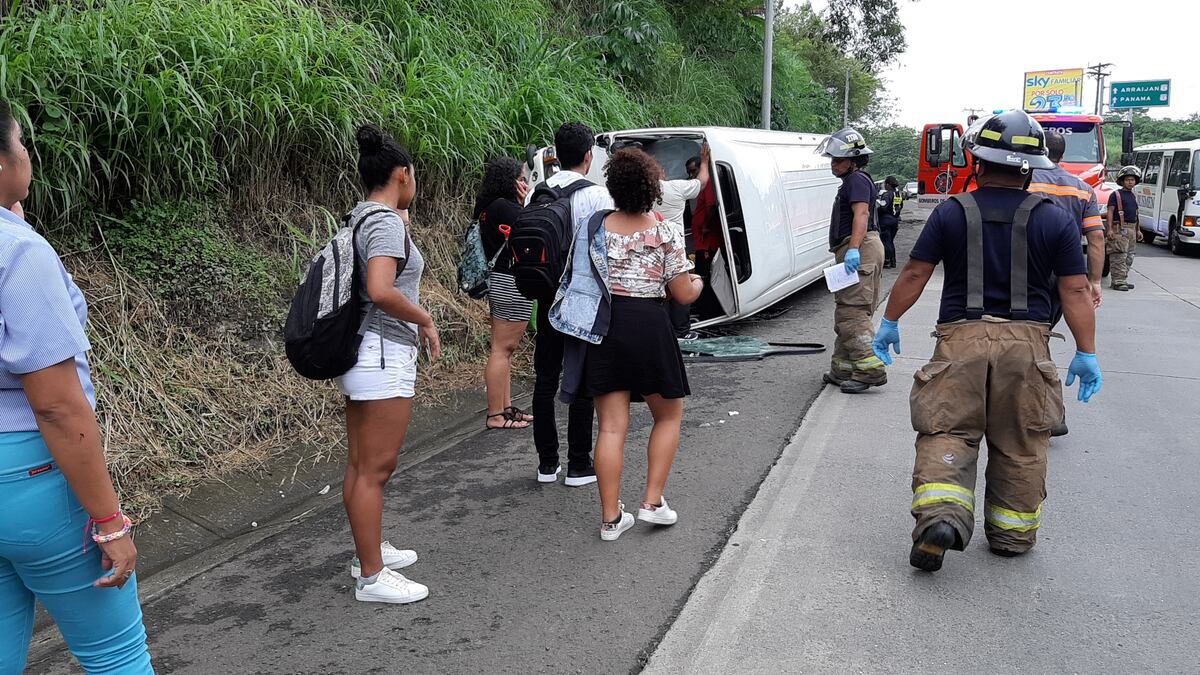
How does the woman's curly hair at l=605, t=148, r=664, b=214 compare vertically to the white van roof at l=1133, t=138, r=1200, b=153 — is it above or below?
above

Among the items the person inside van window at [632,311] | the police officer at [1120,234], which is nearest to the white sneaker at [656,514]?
the person inside van window at [632,311]

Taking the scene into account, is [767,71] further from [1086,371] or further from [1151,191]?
[1086,371]

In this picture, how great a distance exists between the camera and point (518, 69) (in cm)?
984

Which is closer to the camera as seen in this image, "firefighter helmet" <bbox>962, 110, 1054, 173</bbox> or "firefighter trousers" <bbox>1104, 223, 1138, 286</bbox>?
"firefighter helmet" <bbox>962, 110, 1054, 173</bbox>

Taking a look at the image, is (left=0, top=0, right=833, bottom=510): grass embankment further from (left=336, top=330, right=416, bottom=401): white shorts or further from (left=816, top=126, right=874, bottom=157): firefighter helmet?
(left=816, top=126, right=874, bottom=157): firefighter helmet

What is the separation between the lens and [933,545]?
356cm

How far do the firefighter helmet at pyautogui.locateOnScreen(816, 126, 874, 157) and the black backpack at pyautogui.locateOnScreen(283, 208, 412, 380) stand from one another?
13.8 ft

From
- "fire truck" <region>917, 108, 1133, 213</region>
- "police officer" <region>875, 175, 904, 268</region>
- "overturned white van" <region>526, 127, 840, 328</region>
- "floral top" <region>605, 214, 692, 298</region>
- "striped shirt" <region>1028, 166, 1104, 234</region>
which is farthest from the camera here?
"fire truck" <region>917, 108, 1133, 213</region>

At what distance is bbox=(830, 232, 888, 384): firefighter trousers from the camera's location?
6.65 m

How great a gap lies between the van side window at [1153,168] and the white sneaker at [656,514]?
20688 millimetres

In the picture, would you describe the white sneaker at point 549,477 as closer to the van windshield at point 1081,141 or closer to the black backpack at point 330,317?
the black backpack at point 330,317

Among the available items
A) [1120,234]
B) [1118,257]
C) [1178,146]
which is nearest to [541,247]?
[1118,257]

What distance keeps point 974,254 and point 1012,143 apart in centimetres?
47

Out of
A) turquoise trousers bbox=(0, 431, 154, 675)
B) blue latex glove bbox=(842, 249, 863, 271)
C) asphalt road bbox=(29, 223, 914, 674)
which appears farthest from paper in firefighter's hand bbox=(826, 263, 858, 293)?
turquoise trousers bbox=(0, 431, 154, 675)
